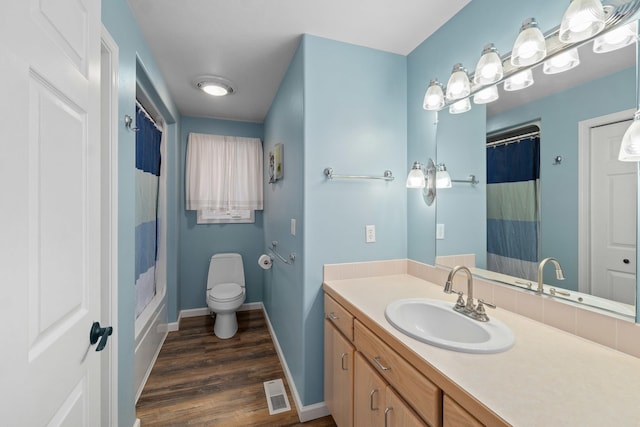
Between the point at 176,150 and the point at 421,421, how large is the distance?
10.0ft

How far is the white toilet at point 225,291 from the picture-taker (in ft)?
8.74

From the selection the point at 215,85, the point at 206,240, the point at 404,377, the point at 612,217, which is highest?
the point at 215,85

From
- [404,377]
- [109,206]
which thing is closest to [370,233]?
[404,377]

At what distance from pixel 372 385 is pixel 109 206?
1.42 metres

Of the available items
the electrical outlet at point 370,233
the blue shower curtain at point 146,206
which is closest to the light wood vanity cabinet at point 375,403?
the electrical outlet at point 370,233

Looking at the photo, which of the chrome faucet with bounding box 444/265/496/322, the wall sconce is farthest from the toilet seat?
the chrome faucet with bounding box 444/265/496/322

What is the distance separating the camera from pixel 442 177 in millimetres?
1636

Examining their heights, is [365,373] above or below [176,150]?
below

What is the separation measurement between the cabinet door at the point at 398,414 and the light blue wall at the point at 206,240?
2.68 m

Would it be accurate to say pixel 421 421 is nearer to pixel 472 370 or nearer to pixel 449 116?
pixel 472 370

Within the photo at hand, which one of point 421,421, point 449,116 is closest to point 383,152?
point 449,116

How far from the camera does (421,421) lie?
0.87 meters

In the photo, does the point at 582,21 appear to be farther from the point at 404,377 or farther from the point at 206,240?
the point at 206,240

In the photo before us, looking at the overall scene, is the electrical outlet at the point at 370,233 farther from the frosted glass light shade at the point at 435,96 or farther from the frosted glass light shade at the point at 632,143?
the frosted glass light shade at the point at 632,143
